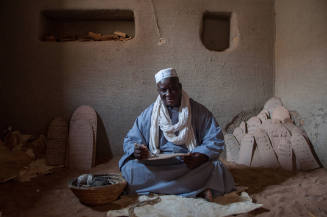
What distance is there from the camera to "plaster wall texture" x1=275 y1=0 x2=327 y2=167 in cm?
353

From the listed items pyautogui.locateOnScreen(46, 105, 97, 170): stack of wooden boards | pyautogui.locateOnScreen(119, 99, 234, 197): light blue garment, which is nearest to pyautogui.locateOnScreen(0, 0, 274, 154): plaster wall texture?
pyautogui.locateOnScreen(46, 105, 97, 170): stack of wooden boards

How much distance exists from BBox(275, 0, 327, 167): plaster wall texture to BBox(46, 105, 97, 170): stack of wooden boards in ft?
10.3

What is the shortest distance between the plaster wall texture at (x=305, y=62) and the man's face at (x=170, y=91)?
205 cm

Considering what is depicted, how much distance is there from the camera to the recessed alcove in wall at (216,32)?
187 inches

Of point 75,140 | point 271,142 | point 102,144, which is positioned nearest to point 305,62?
point 271,142

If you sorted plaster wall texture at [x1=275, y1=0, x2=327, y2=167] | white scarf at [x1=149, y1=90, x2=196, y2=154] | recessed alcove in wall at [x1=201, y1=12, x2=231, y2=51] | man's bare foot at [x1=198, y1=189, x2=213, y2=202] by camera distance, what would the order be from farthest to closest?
recessed alcove in wall at [x1=201, y1=12, x2=231, y2=51] < plaster wall texture at [x1=275, y1=0, x2=327, y2=167] < white scarf at [x1=149, y1=90, x2=196, y2=154] < man's bare foot at [x1=198, y1=189, x2=213, y2=202]

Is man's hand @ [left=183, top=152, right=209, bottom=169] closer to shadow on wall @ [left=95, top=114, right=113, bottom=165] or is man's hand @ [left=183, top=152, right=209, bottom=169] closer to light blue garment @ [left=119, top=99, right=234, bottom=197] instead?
light blue garment @ [left=119, top=99, right=234, bottom=197]

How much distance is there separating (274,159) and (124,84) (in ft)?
8.38

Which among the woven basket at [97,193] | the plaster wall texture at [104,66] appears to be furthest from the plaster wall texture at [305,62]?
the woven basket at [97,193]

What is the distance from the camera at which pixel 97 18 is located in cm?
475

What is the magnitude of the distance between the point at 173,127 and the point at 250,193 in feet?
3.50

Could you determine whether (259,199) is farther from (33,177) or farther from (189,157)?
(33,177)

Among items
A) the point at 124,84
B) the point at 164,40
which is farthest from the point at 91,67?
the point at 164,40

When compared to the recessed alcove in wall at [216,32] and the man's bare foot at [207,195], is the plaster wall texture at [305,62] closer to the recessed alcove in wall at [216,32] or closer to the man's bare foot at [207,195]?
the recessed alcove in wall at [216,32]
